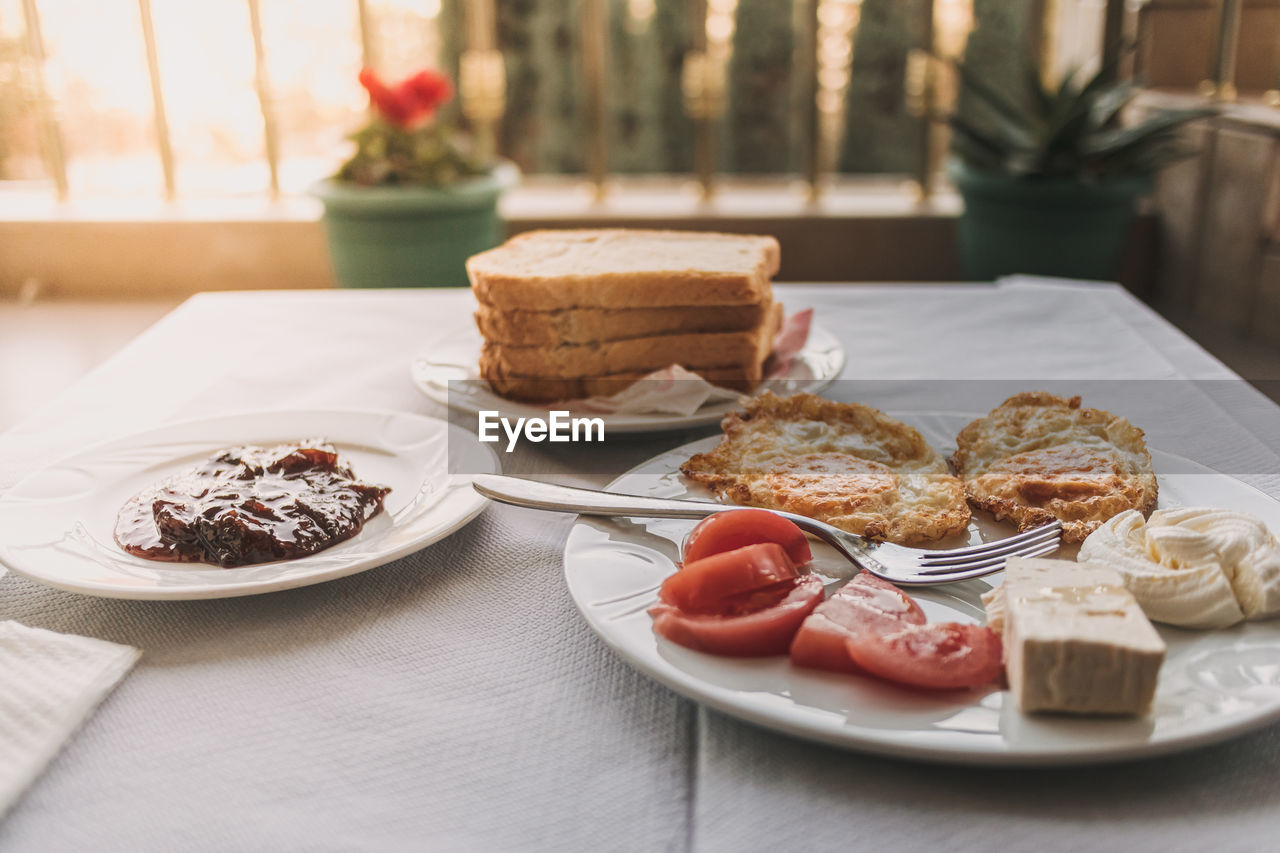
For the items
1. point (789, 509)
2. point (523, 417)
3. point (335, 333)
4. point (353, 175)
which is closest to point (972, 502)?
point (789, 509)

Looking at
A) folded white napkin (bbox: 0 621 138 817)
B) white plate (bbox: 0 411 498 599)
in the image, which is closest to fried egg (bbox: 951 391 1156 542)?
white plate (bbox: 0 411 498 599)

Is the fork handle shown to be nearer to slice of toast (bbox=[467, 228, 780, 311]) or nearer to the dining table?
the dining table

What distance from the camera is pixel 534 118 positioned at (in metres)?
5.25

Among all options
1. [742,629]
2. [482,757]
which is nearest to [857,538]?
[742,629]

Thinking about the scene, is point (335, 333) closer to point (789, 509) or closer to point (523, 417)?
point (523, 417)

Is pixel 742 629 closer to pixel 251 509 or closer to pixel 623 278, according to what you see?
pixel 251 509

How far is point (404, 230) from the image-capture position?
4059mm

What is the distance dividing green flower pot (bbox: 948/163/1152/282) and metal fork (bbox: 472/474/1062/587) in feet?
10.6

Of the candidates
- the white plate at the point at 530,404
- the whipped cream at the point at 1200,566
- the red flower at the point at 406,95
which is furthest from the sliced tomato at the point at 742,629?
the red flower at the point at 406,95

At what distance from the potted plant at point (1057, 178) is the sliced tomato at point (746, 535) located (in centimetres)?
336

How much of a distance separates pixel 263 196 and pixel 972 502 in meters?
5.02

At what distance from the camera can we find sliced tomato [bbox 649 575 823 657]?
2.79ft

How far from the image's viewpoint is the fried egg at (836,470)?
1080 mm

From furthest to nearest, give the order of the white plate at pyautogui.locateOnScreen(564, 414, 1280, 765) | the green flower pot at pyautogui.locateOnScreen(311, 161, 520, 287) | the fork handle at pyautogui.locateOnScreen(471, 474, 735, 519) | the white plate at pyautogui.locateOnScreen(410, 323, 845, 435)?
1. the green flower pot at pyautogui.locateOnScreen(311, 161, 520, 287)
2. the white plate at pyautogui.locateOnScreen(410, 323, 845, 435)
3. the fork handle at pyautogui.locateOnScreen(471, 474, 735, 519)
4. the white plate at pyautogui.locateOnScreen(564, 414, 1280, 765)
